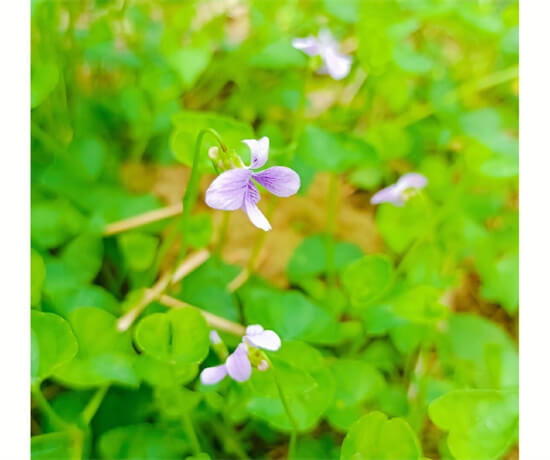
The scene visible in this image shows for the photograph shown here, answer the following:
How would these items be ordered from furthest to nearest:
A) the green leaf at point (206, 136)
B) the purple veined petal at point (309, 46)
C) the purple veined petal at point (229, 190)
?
the purple veined petal at point (309, 46), the green leaf at point (206, 136), the purple veined petal at point (229, 190)

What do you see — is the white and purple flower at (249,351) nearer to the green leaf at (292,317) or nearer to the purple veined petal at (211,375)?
the purple veined petal at (211,375)

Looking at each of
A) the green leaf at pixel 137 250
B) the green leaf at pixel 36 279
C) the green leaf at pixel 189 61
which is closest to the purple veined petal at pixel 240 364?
the green leaf at pixel 36 279

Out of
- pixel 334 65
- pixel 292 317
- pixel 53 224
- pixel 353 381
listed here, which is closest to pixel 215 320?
pixel 292 317

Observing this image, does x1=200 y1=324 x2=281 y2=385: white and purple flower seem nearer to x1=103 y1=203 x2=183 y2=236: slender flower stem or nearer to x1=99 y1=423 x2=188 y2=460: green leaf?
x1=99 y1=423 x2=188 y2=460: green leaf

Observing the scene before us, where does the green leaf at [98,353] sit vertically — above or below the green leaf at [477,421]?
above

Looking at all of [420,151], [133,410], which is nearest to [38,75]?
[133,410]

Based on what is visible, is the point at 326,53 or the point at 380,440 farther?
the point at 326,53

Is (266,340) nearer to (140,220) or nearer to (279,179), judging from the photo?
(279,179)
